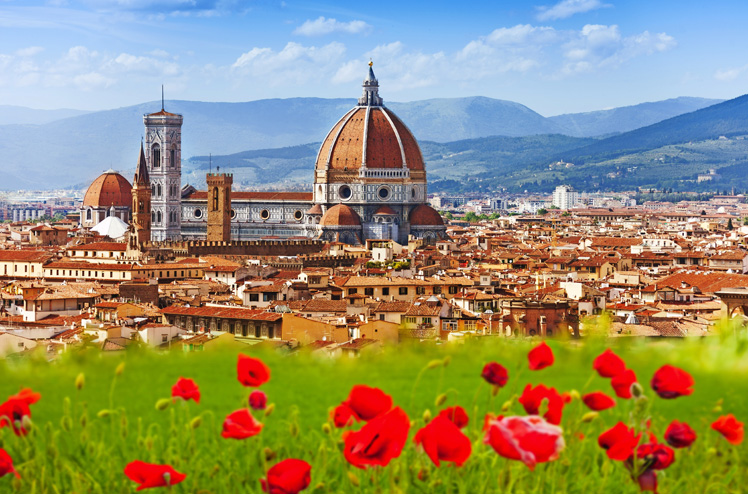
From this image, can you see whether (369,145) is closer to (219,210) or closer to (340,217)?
(340,217)

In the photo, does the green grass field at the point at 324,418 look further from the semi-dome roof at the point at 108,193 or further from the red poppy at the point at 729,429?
the semi-dome roof at the point at 108,193

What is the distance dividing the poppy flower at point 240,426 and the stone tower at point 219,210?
70722mm

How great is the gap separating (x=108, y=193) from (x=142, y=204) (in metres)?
25.3

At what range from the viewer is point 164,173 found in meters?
82.9

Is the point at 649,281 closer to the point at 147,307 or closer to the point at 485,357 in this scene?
the point at 147,307

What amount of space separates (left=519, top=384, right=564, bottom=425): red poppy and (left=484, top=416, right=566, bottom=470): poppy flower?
0.65 metres

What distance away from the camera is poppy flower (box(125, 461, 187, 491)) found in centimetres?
382

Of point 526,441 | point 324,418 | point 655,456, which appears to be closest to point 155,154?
point 324,418

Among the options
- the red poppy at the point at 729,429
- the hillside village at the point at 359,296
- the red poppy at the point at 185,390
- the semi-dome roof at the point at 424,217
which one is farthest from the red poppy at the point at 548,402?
the semi-dome roof at the point at 424,217

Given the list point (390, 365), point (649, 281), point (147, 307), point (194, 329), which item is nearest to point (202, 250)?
point (649, 281)

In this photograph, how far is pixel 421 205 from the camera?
264 ft

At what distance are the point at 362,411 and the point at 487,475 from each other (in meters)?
0.70

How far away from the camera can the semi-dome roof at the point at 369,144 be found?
271 feet

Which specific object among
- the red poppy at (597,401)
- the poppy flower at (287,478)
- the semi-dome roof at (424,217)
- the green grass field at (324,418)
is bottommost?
the semi-dome roof at (424,217)
